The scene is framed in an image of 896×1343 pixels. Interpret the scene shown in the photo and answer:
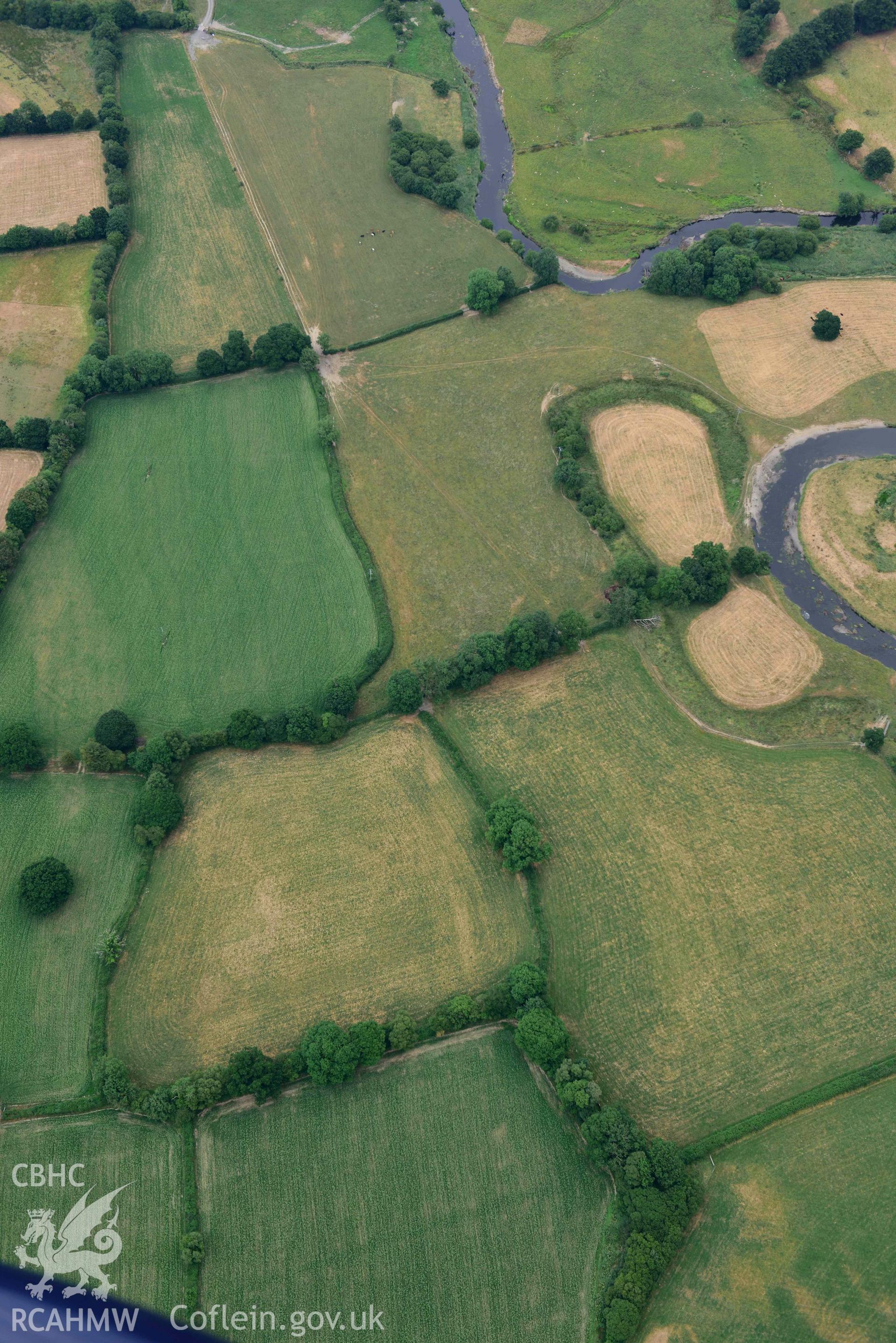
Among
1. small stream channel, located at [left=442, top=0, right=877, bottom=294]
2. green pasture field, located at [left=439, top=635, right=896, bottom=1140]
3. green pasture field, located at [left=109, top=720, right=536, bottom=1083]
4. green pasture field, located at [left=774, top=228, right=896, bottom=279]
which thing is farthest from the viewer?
small stream channel, located at [left=442, top=0, right=877, bottom=294]

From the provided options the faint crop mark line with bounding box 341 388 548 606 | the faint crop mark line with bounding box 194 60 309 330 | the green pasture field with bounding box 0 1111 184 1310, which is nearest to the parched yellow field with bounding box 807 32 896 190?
the faint crop mark line with bounding box 194 60 309 330

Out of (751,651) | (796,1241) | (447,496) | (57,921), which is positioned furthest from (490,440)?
(796,1241)

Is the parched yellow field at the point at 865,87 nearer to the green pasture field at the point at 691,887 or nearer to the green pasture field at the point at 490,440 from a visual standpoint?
the green pasture field at the point at 490,440

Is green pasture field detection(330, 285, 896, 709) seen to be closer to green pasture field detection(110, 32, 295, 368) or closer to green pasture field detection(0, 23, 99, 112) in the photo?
green pasture field detection(110, 32, 295, 368)

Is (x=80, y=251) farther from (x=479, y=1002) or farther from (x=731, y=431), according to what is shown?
(x=479, y=1002)

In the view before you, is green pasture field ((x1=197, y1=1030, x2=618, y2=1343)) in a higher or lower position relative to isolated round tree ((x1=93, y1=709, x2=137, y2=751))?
lower
